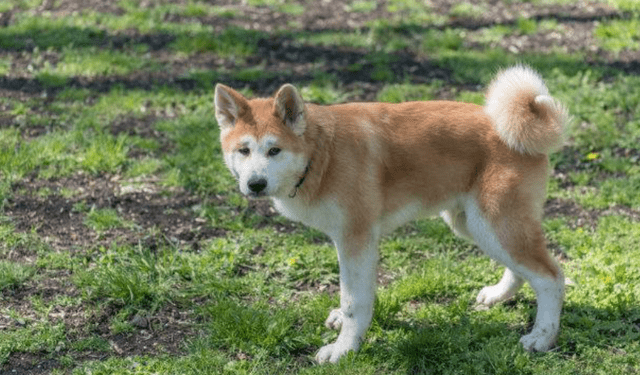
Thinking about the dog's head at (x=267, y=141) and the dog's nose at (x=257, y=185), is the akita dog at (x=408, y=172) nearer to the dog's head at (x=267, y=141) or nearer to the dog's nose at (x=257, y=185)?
the dog's head at (x=267, y=141)

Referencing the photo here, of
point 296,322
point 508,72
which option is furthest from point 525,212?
point 296,322

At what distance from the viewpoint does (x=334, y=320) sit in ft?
15.9

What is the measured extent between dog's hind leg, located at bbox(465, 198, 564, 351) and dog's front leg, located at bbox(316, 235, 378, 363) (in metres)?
0.60

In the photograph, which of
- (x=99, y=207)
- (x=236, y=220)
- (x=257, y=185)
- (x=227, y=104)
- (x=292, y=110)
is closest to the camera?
(x=257, y=185)

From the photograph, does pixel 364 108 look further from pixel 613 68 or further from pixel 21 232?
pixel 613 68

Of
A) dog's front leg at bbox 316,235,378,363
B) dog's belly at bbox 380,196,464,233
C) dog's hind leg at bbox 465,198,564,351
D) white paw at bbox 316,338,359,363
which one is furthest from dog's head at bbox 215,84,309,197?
dog's hind leg at bbox 465,198,564,351

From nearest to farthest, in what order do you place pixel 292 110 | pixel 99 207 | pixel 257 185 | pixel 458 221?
pixel 257 185 < pixel 292 110 < pixel 458 221 < pixel 99 207

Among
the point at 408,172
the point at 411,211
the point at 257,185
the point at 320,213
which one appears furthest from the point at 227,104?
the point at 411,211

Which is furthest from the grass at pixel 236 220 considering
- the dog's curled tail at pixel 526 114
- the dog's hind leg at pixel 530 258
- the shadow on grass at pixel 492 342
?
the dog's curled tail at pixel 526 114

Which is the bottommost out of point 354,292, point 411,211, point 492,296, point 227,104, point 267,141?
point 492,296

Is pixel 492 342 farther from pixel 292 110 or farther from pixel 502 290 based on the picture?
pixel 292 110

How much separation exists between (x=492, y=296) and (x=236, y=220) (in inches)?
80.7

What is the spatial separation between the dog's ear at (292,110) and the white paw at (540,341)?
172 cm

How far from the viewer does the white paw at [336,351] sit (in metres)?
4.49
